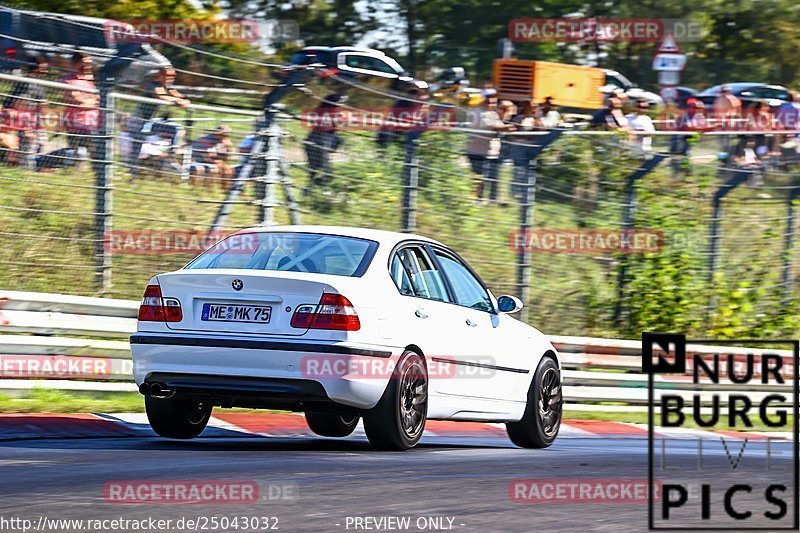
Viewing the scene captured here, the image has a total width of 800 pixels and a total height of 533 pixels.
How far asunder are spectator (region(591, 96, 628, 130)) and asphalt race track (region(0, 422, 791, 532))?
1336cm

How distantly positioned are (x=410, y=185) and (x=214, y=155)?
2.30 metres

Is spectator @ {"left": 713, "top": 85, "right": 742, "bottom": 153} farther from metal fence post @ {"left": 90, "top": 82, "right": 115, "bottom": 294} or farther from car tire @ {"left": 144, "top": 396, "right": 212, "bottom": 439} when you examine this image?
car tire @ {"left": 144, "top": 396, "right": 212, "bottom": 439}

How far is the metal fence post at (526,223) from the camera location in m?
15.3

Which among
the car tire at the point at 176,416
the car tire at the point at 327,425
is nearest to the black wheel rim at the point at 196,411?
the car tire at the point at 176,416

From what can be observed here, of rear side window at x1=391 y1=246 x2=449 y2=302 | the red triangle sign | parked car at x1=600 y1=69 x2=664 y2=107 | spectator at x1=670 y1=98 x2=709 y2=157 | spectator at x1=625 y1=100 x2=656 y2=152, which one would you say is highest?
the red triangle sign

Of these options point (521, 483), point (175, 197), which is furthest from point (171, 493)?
point (175, 197)

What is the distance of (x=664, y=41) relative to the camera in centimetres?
3541

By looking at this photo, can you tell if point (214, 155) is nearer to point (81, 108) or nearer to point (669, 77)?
point (81, 108)

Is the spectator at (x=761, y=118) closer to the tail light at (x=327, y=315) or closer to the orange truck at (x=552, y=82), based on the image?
the orange truck at (x=552, y=82)

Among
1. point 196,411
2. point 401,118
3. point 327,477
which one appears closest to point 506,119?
point 401,118

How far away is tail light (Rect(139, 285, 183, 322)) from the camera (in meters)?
8.20

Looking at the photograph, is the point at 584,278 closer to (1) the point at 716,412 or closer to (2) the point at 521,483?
→ (2) the point at 521,483

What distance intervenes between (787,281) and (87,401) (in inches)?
439

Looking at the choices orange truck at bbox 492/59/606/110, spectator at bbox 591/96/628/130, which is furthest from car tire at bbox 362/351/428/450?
orange truck at bbox 492/59/606/110
